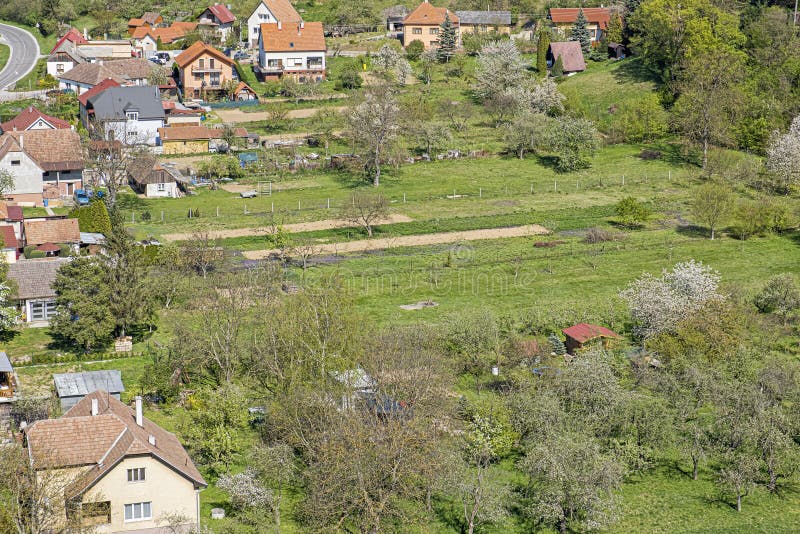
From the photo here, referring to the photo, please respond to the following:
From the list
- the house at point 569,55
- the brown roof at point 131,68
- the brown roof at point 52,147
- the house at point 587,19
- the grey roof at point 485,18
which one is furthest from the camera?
the grey roof at point 485,18

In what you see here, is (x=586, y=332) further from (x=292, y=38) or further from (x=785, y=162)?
(x=292, y=38)

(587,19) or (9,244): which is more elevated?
(587,19)

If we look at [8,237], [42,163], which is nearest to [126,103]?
[42,163]

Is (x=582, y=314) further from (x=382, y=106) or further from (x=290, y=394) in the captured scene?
(x=382, y=106)

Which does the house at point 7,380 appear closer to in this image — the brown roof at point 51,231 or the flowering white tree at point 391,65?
the brown roof at point 51,231

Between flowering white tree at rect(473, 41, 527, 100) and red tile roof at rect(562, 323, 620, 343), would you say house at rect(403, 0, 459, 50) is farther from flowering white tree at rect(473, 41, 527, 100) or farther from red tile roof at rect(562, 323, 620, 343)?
red tile roof at rect(562, 323, 620, 343)

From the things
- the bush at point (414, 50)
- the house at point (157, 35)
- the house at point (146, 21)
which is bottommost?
the bush at point (414, 50)

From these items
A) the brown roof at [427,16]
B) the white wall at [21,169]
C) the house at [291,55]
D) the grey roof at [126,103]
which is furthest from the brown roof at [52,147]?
the brown roof at [427,16]
